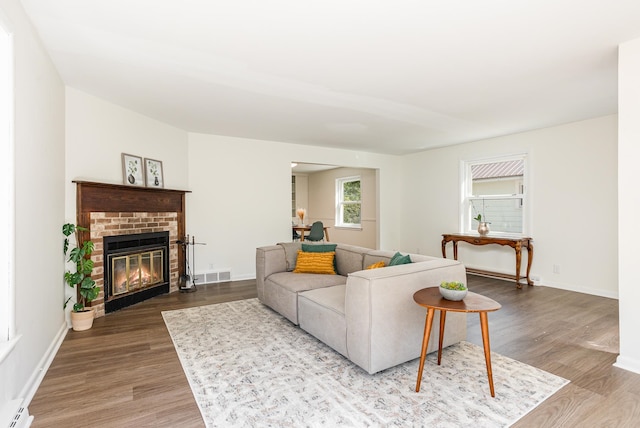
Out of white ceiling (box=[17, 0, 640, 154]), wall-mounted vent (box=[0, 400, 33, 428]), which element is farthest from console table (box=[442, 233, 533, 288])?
wall-mounted vent (box=[0, 400, 33, 428])

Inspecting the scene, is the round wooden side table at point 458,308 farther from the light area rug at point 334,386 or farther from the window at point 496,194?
the window at point 496,194

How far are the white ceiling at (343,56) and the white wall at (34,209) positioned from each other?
253 mm

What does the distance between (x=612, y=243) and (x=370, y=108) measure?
362cm

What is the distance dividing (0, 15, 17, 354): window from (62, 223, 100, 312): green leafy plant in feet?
4.59

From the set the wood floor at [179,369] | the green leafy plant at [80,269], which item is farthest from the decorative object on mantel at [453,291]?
the green leafy plant at [80,269]

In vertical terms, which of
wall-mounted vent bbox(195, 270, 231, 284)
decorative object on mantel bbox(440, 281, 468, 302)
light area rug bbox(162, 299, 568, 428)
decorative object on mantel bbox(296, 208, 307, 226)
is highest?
decorative object on mantel bbox(296, 208, 307, 226)

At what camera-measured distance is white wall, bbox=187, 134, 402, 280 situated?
515 cm

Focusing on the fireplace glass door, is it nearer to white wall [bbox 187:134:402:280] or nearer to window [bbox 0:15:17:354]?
white wall [bbox 187:134:402:280]

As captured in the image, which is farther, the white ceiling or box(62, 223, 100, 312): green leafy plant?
box(62, 223, 100, 312): green leafy plant

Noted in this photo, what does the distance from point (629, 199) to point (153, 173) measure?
4894 millimetres

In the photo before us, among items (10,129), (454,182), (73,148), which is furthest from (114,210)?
(454,182)

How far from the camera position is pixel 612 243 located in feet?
14.3

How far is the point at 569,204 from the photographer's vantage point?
475 cm

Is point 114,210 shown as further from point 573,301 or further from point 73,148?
point 573,301
